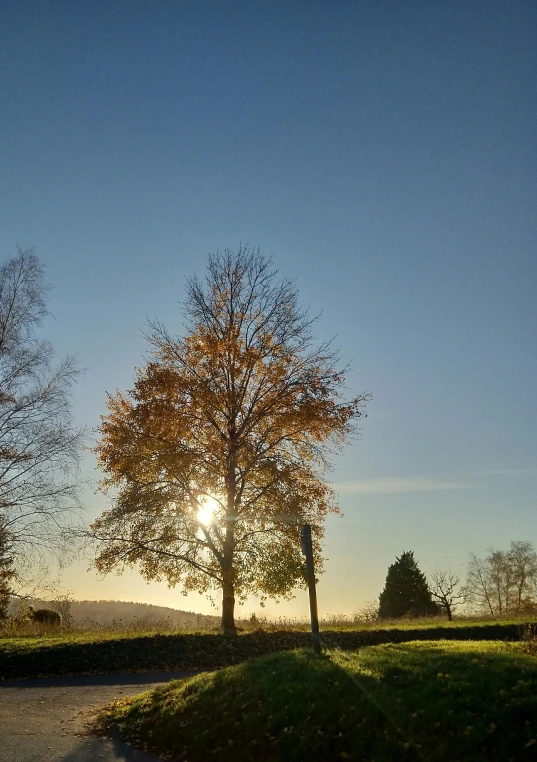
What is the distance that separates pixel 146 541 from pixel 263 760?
45.7ft

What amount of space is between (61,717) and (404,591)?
146 ft

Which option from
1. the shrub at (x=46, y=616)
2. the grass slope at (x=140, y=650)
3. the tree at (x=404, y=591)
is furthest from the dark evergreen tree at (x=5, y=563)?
the tree at (x=404, y=591)

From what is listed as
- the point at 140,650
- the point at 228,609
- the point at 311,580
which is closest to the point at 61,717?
the point at 311,580

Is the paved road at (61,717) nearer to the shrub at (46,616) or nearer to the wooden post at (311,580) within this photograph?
the wooden post at (311,580)

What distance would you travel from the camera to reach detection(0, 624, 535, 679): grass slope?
18578 millimetres

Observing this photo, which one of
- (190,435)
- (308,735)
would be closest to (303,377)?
(190,435)

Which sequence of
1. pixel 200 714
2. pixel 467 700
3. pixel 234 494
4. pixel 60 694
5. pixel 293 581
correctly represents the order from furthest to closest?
pixel 234 494 < pixel 293 581 < pixel 60 694 < pixel 200 714 < pixel 467 700

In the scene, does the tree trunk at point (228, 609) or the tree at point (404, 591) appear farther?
the tree at point (404, 591)

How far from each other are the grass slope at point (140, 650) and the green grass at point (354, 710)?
297 inches

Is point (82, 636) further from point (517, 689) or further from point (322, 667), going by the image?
point (517, 689)

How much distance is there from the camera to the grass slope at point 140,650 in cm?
1858

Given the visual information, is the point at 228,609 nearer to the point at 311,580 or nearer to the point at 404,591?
the point at 311,580

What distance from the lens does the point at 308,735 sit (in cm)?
768

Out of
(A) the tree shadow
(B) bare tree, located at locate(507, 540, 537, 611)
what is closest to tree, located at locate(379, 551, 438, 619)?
(B) bare tree, located at locate(507, 540, 537, 611)
